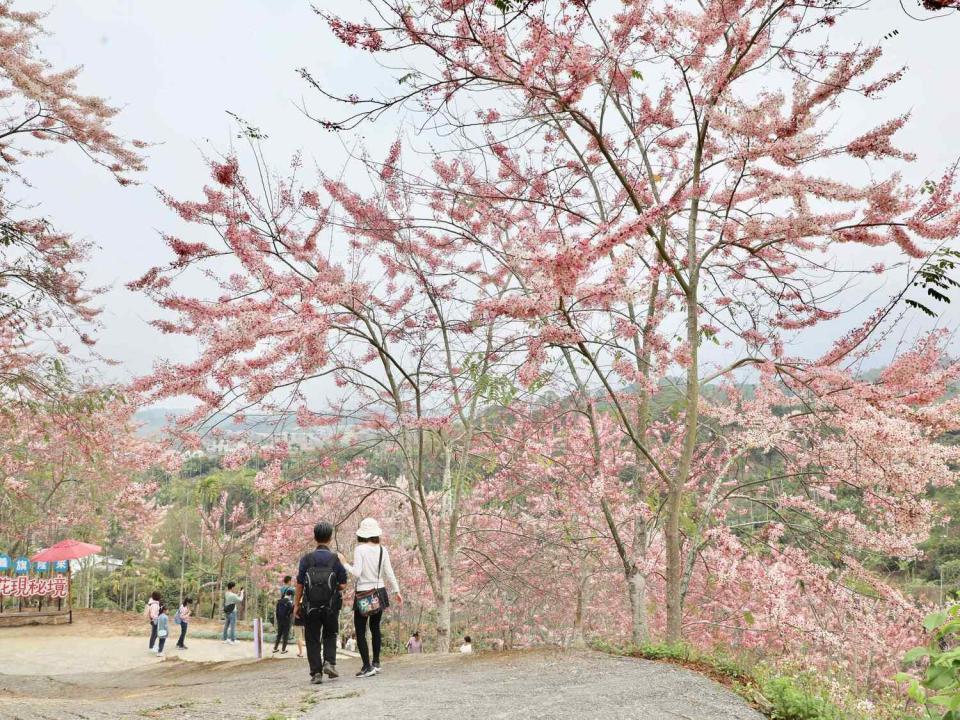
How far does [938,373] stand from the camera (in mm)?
6270

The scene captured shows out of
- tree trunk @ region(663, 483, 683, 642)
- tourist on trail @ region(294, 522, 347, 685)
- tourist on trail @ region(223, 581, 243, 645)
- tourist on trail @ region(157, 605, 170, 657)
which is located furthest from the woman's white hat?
tourist on trail @ region(157, 605, 170, 657)

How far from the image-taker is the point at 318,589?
6.12 metres

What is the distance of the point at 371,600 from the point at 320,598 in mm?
473

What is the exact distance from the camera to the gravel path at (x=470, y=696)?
4.33 meters

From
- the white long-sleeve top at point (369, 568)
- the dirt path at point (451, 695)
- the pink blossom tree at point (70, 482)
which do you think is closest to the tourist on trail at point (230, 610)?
the pink blossom tree at point (70, 482)

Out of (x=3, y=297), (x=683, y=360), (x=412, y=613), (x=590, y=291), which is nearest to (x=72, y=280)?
(x=3, y=297)

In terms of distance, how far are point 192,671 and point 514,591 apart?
5126 mm

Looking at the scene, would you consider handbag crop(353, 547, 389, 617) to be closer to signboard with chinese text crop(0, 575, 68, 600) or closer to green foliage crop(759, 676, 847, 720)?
green foliage crop(759, 676, 847, 720)

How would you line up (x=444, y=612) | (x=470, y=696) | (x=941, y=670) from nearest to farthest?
(x=941, y=670) < (x=470, y=696) < (x=444, y=612)

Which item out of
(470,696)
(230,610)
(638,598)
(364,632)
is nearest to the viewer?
(470,696)

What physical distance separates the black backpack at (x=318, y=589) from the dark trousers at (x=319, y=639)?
0.08 meters

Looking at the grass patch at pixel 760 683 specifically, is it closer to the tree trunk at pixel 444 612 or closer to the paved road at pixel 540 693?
the paved road at pixel 540 693

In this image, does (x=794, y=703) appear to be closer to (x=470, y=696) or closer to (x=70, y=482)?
(x=470, y=696)

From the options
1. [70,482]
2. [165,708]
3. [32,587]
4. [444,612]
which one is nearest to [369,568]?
[165,708]
